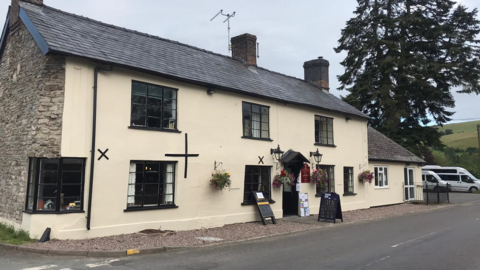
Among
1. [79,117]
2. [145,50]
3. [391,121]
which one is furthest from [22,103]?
[391,121]

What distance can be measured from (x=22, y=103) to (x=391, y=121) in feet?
93.6

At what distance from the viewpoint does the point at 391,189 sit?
77.3ft

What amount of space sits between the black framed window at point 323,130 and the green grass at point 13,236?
12743 mm

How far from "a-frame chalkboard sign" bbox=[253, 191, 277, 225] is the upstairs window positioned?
1042 centimetres

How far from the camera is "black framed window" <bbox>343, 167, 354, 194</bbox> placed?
19905 millimetres

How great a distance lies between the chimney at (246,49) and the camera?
18.8 m

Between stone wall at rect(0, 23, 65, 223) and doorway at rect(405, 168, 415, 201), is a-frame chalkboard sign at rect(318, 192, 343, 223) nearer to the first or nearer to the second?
stone wall at rect(0, 23, 65, 223)

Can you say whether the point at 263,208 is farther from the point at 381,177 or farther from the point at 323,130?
the point at 381,177

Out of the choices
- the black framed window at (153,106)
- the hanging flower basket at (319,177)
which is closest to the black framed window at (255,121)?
the hanging flower basket at (319,177)

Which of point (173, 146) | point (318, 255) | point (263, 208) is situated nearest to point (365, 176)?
point (263, 208)

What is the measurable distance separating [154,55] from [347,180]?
12.4 m

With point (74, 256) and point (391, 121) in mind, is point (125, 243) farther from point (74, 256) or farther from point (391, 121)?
point (391, 121)

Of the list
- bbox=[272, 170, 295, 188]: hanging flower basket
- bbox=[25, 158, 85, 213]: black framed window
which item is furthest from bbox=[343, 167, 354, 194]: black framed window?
bbox=[25, 158, 85, 213]: black framed window

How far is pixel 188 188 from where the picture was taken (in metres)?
12.6
